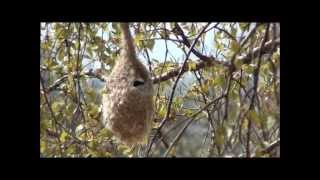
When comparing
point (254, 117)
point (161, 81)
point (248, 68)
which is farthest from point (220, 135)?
point (161, 81)

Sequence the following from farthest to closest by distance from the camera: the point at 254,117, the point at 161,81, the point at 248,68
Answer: the point at 161,81 → the point at 248,68 → the point at 254,117

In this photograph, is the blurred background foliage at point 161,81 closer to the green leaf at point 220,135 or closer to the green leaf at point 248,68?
the green leaf at point 248,68

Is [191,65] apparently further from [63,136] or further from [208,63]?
[63,136]

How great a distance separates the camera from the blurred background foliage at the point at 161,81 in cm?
198

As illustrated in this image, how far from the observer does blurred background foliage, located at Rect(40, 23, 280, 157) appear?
198 centimetres

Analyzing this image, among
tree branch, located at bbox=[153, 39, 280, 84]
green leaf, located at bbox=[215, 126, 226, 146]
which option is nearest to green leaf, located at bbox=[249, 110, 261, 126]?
green leaf, located at bbox=[215, 126, 226, 146]

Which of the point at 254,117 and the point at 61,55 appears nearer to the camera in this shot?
the point at 254,117

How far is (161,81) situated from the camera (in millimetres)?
2371
